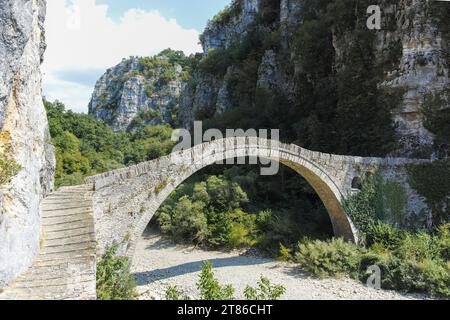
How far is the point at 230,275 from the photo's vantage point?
39.9 ft

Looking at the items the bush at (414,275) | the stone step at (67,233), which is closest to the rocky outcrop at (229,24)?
the bush at (414,275)

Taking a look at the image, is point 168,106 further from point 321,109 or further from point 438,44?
point 438,44

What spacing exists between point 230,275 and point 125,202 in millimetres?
5517

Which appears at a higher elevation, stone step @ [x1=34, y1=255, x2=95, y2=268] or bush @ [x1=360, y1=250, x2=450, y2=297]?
stone step @ [x1=34, y1=255, x2=95, y2=268]

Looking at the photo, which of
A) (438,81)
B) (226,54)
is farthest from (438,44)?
(226,54)

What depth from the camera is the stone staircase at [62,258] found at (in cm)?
407

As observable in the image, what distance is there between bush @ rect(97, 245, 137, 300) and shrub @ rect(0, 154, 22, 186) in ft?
10.6

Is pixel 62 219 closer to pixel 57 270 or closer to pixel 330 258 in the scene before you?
pixel 57 270

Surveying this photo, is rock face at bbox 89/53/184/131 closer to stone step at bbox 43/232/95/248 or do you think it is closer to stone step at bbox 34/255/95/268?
stone step at bbox 43/232/95/248

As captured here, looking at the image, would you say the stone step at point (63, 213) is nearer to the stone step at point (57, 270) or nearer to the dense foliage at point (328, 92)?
the stone step at point (57, 270)

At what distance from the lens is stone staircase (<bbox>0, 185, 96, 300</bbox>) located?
4070 millimetres

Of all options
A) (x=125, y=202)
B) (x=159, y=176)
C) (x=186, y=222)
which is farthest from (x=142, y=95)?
(x=125, y=202)

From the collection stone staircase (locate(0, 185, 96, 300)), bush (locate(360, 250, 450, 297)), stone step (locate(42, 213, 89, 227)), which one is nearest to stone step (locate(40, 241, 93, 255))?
stone staircase (locate(0, 185, 96, 300))
